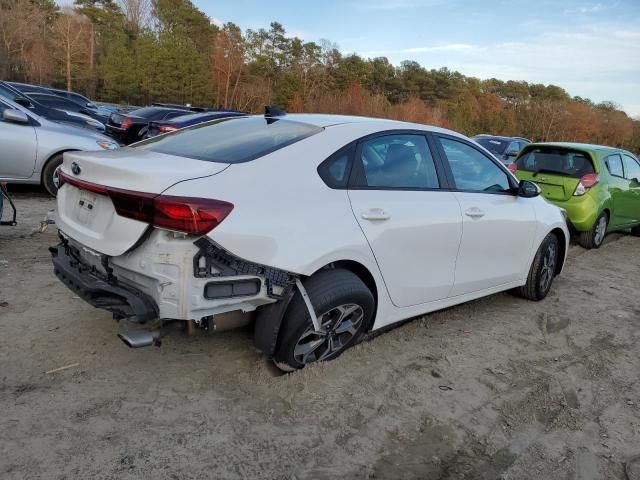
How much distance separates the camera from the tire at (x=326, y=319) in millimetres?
2979

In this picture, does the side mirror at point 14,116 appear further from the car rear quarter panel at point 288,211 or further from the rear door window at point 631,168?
the rear door window at point 631,168

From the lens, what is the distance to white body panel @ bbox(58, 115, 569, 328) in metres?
2.64

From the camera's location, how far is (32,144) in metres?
7.00

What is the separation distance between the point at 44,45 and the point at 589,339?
62.3 meters

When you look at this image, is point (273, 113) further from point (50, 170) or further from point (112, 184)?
point (50, 170)

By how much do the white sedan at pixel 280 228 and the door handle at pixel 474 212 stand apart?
4 centimetres

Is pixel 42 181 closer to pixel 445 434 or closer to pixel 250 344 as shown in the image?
pixel 250 344

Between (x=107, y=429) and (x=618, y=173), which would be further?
(x=618, y=173)

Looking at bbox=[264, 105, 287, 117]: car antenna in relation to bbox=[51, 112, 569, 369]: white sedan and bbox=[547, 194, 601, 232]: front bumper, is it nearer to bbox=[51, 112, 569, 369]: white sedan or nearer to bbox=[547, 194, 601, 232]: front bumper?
bbox=[51, 112, 569, 369]: white sedan

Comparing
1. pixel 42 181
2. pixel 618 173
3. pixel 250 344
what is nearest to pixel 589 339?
pixel 250 344

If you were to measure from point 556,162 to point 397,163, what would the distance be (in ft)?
17.2

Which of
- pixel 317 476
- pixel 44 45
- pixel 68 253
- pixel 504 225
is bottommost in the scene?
pixel 317 476

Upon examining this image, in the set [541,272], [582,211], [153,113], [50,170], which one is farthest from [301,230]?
[153,113]

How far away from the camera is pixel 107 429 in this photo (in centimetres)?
261
